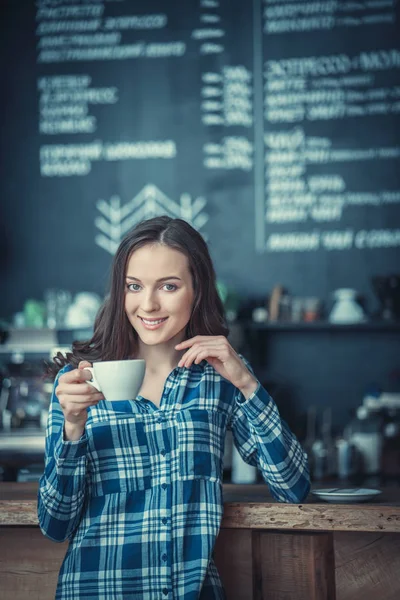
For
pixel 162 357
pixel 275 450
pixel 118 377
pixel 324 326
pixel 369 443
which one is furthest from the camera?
pixel 324 326

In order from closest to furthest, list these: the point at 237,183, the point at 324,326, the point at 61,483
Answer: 1. the point at 61,483
2. the point at 324,326
3. the point at 237,183

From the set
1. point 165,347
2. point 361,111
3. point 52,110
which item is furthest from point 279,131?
point 165,347

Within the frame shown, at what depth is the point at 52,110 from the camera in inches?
187

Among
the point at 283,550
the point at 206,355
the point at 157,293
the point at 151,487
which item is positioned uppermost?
the point at 157,293

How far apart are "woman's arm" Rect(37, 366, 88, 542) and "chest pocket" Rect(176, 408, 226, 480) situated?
177 mm

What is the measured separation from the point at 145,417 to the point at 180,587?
0.97ft

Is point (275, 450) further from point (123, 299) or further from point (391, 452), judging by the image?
point (391, 452)

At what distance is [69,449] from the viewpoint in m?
1.54

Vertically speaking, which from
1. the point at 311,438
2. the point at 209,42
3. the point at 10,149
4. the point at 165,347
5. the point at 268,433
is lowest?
the point at 311,438

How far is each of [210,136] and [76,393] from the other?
10.8ft

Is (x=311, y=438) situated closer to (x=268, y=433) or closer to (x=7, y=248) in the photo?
(x=7, y=248)

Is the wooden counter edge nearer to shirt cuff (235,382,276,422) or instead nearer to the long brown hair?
shirt cuff (235,382,276,422)

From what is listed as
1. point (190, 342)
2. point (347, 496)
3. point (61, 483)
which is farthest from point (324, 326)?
point (61, 483)

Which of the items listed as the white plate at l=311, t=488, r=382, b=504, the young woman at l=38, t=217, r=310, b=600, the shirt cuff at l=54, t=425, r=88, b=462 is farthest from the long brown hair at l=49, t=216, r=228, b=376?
the white plate at l=311, t=488, r=382, b=504
